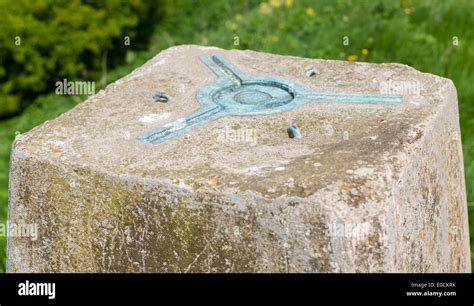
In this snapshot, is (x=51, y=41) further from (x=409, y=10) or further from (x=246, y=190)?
(x=246, y=190)

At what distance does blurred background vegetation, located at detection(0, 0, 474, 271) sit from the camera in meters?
6.29

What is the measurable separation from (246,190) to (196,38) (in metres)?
5.12

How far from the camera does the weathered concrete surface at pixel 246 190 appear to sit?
2.84 meters

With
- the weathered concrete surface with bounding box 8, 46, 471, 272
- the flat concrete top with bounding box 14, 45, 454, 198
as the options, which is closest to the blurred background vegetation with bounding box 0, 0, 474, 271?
the flat concrete top with bounding box 14, 45, 454, 198

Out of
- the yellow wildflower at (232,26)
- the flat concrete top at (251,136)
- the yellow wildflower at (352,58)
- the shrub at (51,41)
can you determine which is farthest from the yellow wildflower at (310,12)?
the flat concrete top at (251,136)

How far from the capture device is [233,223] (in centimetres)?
289

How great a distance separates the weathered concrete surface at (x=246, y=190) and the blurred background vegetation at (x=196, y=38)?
234 centimetres

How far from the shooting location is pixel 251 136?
133 inches

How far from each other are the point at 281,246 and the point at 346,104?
983mm

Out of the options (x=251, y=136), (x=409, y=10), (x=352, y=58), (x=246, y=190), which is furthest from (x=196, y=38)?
(x=246, y=190)

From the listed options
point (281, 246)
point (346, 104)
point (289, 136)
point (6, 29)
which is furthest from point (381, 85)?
point (6, 29)

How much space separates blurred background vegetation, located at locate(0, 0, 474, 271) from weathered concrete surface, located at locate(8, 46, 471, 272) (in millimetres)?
2338

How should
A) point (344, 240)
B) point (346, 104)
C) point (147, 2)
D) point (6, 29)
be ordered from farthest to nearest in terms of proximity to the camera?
point (147, 2) < point (6, 29) < point (346, 104) < point (344, 240)

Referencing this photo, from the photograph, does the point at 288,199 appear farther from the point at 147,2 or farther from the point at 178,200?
the point at 147,2
